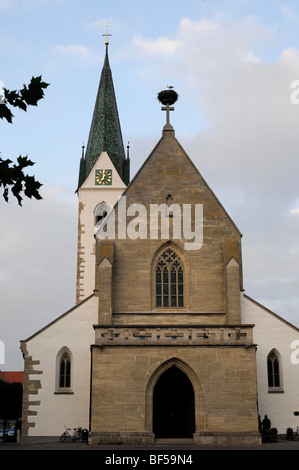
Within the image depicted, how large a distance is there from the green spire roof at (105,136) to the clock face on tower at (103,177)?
77 centimetres

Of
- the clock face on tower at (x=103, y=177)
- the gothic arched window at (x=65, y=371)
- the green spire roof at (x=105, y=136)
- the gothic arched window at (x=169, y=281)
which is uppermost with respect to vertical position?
the green spire roof at (x=105, y=136)

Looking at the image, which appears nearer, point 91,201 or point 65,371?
point 65,371

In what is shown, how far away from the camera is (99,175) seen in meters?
44.7

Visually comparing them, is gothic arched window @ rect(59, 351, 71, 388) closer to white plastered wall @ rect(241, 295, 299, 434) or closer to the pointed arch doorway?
the pointed arch doorway

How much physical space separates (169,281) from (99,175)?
19785mm

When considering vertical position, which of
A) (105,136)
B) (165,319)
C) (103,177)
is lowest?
(165,319)

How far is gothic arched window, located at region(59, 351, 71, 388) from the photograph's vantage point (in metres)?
26.8

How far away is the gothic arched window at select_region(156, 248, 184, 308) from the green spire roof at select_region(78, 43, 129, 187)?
18.9 metres

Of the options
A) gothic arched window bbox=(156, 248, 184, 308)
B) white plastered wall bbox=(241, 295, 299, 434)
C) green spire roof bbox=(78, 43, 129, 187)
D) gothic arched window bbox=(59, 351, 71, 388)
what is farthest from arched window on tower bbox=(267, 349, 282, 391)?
green spire roof bbox=(78, 43, 129, 187)

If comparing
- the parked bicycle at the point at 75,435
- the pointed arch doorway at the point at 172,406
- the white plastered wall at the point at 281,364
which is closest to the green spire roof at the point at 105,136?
the white plastered wall at the point at 281,364

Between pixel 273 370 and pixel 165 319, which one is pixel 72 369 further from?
pixel 273 370

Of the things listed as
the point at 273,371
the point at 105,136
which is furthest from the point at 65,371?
the point at 105,136

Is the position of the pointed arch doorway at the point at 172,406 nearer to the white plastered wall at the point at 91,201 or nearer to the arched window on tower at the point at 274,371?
the arched window on tower at the point at 274,371

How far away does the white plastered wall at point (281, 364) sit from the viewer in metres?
26.6
